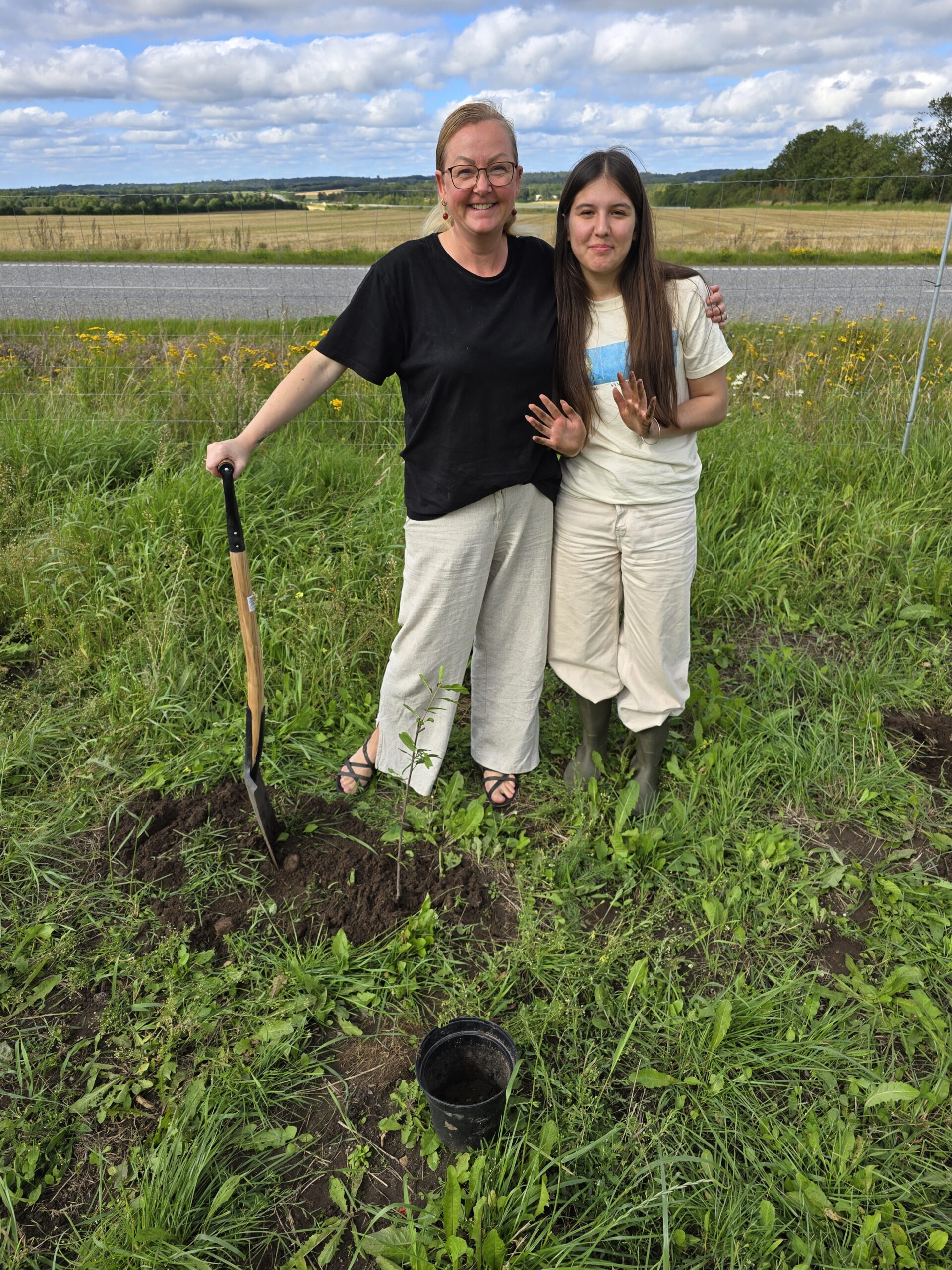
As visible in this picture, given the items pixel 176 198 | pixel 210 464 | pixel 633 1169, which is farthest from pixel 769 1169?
pixel 176 198

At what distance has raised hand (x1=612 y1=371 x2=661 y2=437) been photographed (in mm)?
2297

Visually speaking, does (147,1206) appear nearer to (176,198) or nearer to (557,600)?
(557,600)

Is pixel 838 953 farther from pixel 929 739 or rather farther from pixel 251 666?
pixel 251 666

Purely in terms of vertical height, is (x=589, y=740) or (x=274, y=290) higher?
(x=274, y=290)

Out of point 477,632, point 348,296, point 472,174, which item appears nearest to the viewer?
point 472,174

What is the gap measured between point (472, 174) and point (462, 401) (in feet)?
1.80

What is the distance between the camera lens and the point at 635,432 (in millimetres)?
2430

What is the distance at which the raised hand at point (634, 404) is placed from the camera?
230 centimetres

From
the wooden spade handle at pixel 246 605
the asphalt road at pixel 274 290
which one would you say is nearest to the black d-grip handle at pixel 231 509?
the wooden spade handle at pixel 246 605

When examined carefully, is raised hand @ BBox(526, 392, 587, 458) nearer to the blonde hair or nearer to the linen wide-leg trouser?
the linen wide-leg trouser

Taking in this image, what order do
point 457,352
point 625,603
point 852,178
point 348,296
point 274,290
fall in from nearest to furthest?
point 457,352, point 625,603, point 852,178, point 348,296, point 274,290

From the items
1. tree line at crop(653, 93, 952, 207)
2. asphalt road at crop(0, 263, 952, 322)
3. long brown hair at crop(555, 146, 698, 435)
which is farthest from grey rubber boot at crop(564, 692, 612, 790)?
asphalt road at crop(0, 263, 952, 322)

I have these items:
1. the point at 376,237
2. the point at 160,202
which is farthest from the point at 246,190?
the point at 376,237

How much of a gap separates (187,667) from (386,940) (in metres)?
1.41
